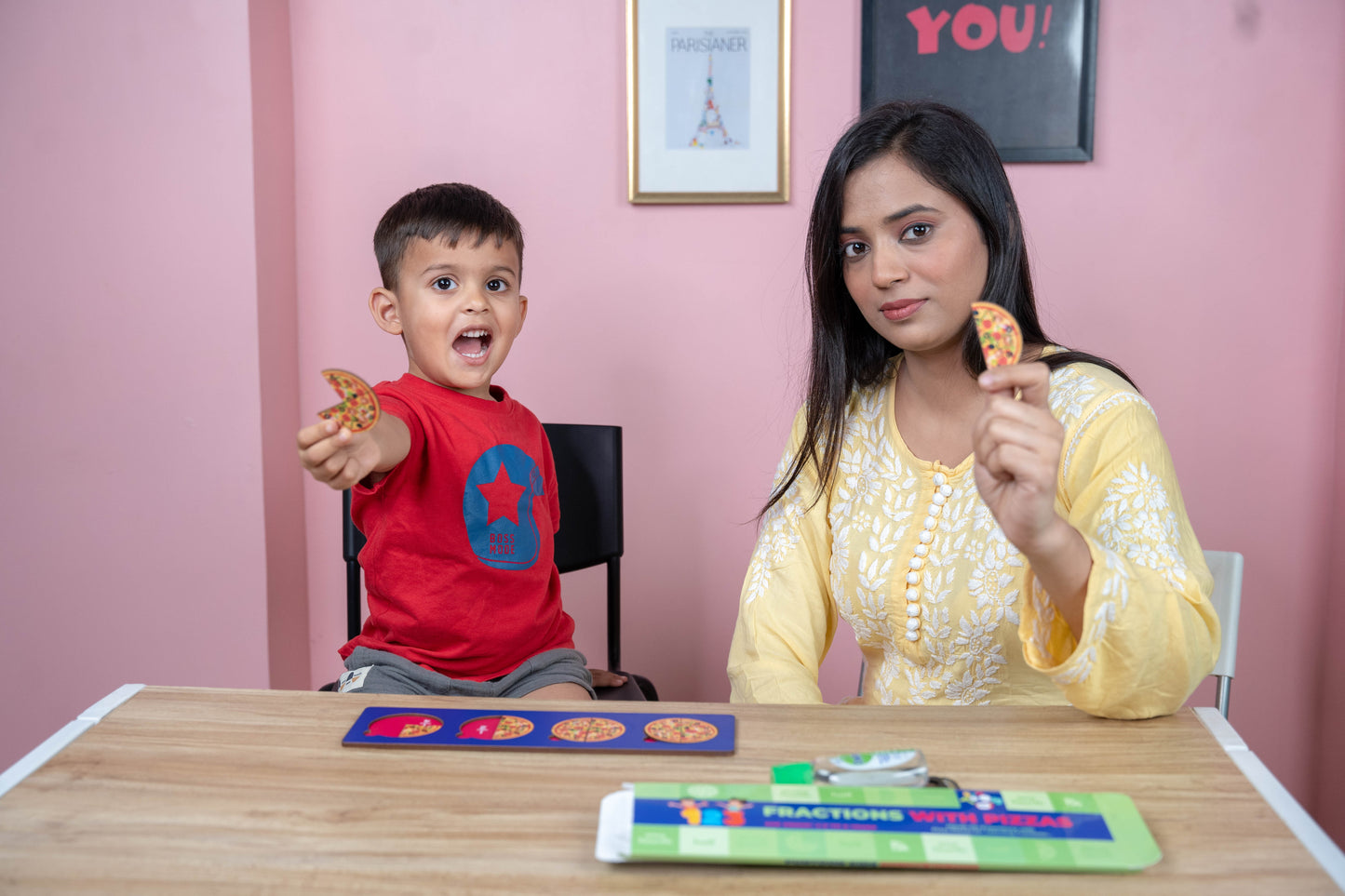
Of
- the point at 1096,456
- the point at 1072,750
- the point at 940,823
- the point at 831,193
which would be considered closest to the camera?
the point at 940,823

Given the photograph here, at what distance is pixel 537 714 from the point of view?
3.39ft

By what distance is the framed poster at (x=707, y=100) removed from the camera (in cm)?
236

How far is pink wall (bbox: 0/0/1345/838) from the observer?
2.30m

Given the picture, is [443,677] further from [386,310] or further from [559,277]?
[559,277]

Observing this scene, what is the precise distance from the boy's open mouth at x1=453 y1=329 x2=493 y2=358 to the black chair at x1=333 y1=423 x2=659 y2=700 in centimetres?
44

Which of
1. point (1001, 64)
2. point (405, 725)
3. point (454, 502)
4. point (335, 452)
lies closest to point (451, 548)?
point (454, 502)

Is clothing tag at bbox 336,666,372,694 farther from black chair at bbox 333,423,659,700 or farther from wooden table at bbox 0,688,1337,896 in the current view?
black chair at bbox 333,423,659,700

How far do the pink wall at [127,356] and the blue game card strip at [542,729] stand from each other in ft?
5.03

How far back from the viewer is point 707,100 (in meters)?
2.39

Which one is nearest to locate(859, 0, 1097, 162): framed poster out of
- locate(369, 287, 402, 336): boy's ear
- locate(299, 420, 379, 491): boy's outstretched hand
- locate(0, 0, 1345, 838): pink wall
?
locate(0, 0, 1345, 838): pink wall

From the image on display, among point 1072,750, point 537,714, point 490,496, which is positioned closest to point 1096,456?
point 1072,750

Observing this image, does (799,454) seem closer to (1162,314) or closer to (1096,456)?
(1096,456)

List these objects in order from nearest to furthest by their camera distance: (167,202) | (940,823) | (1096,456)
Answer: (940,823)
(1096,456)
(167,202)

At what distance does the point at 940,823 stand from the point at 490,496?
3.34 ft
